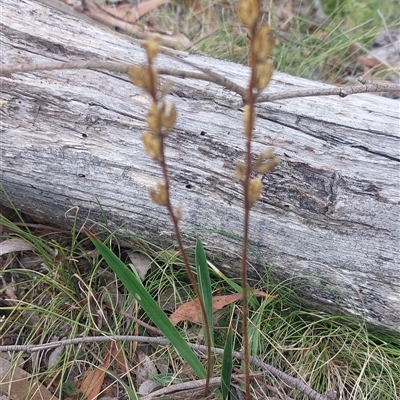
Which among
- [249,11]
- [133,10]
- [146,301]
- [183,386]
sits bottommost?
[183,386]

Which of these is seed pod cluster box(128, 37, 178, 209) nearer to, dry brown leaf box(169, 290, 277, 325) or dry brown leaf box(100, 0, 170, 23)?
dry brown leaf box(169, 290, 277, 325)

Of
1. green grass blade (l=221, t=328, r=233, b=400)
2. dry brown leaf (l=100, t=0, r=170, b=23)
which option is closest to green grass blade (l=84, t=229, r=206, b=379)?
green grass blade (l=221, t=328, r=233, b=400)

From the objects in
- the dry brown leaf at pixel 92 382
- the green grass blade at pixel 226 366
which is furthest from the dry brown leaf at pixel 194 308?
the green grass blade at pixel 226 366

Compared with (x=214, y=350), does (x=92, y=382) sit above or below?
below

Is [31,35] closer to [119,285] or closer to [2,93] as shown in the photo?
[2,93]

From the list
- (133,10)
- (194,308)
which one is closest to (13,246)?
(194,308)

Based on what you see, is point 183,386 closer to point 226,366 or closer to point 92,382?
point 226,366

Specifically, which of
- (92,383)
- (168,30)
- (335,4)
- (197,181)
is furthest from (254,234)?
(335,4)

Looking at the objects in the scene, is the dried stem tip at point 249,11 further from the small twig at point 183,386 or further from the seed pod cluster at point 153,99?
the small twig at point 183,386
